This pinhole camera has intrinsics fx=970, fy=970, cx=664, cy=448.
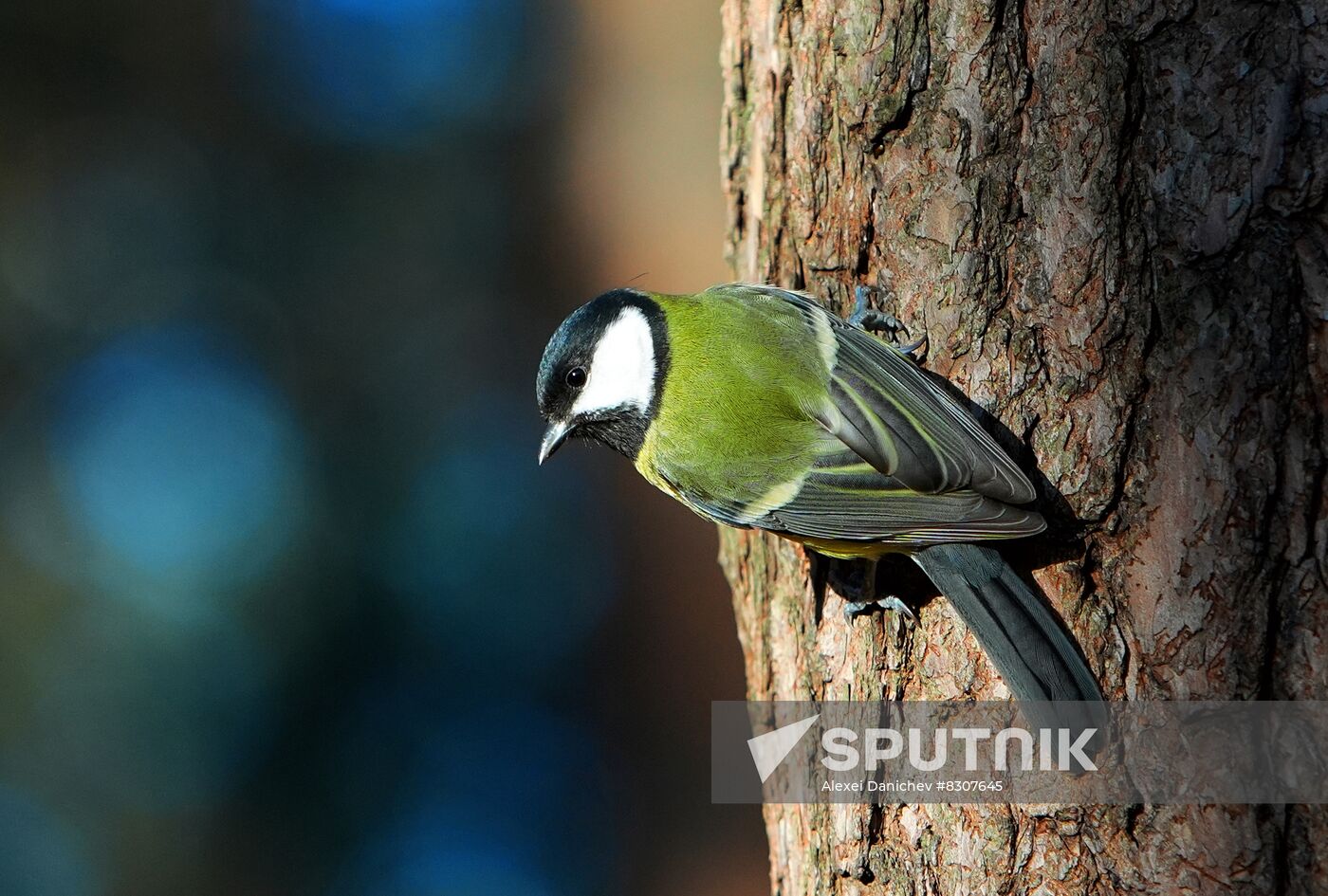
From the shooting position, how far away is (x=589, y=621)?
453 centimetres

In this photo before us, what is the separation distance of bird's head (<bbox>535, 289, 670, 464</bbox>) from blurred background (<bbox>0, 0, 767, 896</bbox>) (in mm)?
2195

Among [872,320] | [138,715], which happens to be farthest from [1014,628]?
[138,715]

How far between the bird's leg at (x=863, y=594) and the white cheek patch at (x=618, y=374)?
0.60m

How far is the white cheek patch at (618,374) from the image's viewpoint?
223cm

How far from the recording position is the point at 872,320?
77.1 inches

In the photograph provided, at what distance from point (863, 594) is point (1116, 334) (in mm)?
682

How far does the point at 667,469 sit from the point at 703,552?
2.38m

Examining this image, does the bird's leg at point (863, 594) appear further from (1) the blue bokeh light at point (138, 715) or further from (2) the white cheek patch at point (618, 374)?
(1) the blue bokeh light at point (138, 715)

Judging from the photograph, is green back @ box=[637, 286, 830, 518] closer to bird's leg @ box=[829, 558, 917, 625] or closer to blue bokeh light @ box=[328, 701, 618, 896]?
bird's leg @ box=[829, 558, 917, 625]

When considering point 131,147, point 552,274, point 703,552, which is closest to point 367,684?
point 703,552

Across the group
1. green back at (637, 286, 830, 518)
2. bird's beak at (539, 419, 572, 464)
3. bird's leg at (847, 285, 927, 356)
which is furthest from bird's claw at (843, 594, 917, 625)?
bird's beak at (539, 419, 572, 464)

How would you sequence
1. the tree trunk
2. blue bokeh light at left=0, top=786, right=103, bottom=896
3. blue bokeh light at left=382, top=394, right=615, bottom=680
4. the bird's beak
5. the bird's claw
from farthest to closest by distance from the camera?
blue bokeh light at left=382, top=394, right=615, bottom=680
blue bokeh light at left=0, top=786, right=103, bottom=896
the bird's beak
the bird's claw
the tree trunk

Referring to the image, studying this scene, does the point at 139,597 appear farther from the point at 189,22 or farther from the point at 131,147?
the point at 189,22

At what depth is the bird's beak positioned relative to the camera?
2289 millimetres
